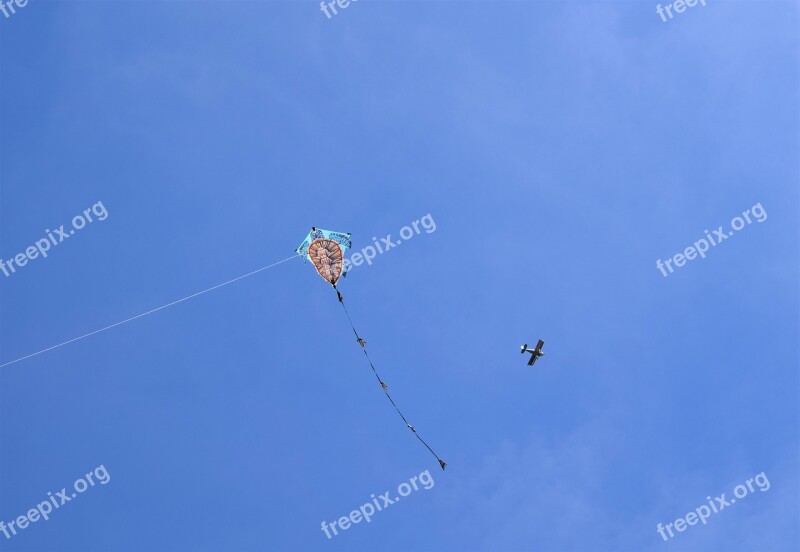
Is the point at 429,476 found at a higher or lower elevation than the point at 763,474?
higher

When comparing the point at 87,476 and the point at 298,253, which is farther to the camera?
the point at 87,476

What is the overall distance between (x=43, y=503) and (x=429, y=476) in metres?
37.4

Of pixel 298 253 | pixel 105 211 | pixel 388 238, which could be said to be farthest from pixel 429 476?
pixel 105 211

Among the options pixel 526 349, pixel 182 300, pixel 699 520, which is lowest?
pixel 699 520

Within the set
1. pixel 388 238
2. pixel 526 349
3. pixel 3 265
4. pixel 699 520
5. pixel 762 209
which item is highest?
pixel 3 265

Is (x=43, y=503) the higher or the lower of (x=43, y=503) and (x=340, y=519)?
the higher

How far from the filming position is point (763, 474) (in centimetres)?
8212

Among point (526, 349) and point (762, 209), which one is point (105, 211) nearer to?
point (526, 349)

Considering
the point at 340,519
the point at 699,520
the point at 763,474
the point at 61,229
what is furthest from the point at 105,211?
the point at 763,474

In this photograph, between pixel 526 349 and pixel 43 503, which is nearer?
pixel 526 349

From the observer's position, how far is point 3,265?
246 ft

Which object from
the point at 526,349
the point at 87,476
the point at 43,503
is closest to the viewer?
the point at 526,349

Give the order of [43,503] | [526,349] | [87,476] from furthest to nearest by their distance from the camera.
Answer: [87,476] < [43,503] < [526,349]

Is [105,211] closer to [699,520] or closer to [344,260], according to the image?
[344,260]
